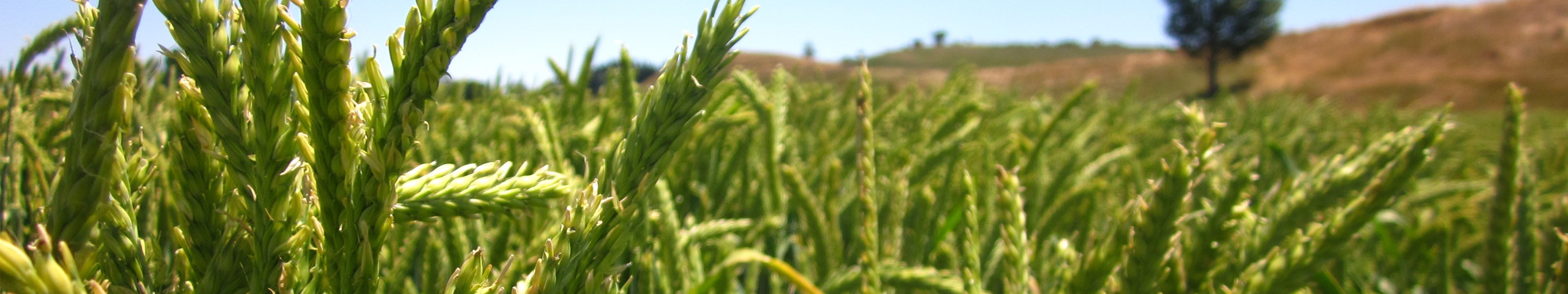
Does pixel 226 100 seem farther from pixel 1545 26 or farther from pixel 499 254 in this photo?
pixel 1545 26

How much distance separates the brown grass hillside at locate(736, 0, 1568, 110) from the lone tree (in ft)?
2.16

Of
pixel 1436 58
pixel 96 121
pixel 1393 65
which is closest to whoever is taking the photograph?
pixel 96 121

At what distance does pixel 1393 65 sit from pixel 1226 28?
3.52 metres

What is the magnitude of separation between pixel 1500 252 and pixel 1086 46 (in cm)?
3410

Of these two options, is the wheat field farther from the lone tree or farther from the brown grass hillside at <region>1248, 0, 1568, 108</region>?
the lone tree

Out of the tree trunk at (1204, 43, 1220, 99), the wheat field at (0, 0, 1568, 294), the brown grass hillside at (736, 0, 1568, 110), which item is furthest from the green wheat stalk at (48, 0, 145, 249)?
the tree trunk at (1204, 43, 1220, 99)

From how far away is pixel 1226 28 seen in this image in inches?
704

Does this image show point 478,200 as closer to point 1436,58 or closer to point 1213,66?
point 1436,58

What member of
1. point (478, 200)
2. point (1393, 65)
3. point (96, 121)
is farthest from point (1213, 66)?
point (96, 121)

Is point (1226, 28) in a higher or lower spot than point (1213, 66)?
higher

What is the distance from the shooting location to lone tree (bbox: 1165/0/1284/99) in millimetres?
17812

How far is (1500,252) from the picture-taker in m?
0.43

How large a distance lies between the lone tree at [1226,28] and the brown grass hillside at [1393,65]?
66 cm

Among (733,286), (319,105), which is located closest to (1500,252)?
(733,286)
